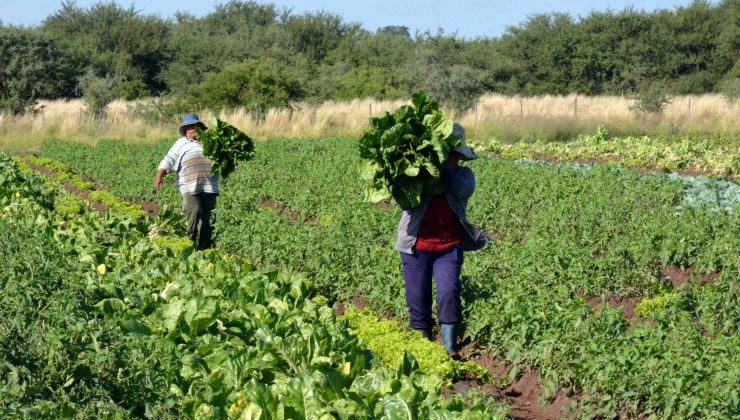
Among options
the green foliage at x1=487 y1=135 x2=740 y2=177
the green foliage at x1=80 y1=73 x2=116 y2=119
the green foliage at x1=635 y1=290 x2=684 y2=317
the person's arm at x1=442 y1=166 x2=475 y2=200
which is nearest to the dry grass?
the green foliage at x1=80 y1=73 x2=116 y2=119

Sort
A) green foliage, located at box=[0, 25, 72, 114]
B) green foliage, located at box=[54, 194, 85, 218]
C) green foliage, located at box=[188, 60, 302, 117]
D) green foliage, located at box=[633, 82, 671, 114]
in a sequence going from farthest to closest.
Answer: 1. green foliage, located at box=[0, 25, 72, 114]
2. green foliage, located at box=[188, 60, 302, 117]
3. green foliage, located at box=[633, 82, 671, 114]
4. green foliage, located at box=[54, 194, 85, 218]

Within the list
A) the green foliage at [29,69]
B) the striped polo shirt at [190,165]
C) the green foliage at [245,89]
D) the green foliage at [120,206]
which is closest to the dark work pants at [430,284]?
the striped polo shirt at [190,165]

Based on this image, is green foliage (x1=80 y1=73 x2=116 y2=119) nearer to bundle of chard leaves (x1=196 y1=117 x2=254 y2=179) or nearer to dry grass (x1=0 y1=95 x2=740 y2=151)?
dry grass (x1=0 y1=95 x2=740 y2=151)

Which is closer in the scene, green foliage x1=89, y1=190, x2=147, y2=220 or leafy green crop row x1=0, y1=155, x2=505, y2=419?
leafy green crop row x1=0, y1=155, x2=505, y2=419

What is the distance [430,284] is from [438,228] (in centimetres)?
48

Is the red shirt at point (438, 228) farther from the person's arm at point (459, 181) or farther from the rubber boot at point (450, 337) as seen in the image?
the rubber boot at point (450, 337)

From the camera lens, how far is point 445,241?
24.6 ft

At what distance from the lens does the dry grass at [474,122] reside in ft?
93.7

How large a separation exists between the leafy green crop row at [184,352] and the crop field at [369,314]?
1 cm

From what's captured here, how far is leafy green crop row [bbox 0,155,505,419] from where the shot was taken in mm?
4664

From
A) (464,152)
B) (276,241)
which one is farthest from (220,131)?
(464,152)

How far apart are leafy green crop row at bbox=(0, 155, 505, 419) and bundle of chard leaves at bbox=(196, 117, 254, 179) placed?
309cm

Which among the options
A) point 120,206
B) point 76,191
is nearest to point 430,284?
point 120,206

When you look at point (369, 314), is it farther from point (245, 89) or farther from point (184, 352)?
point (245, 89)
